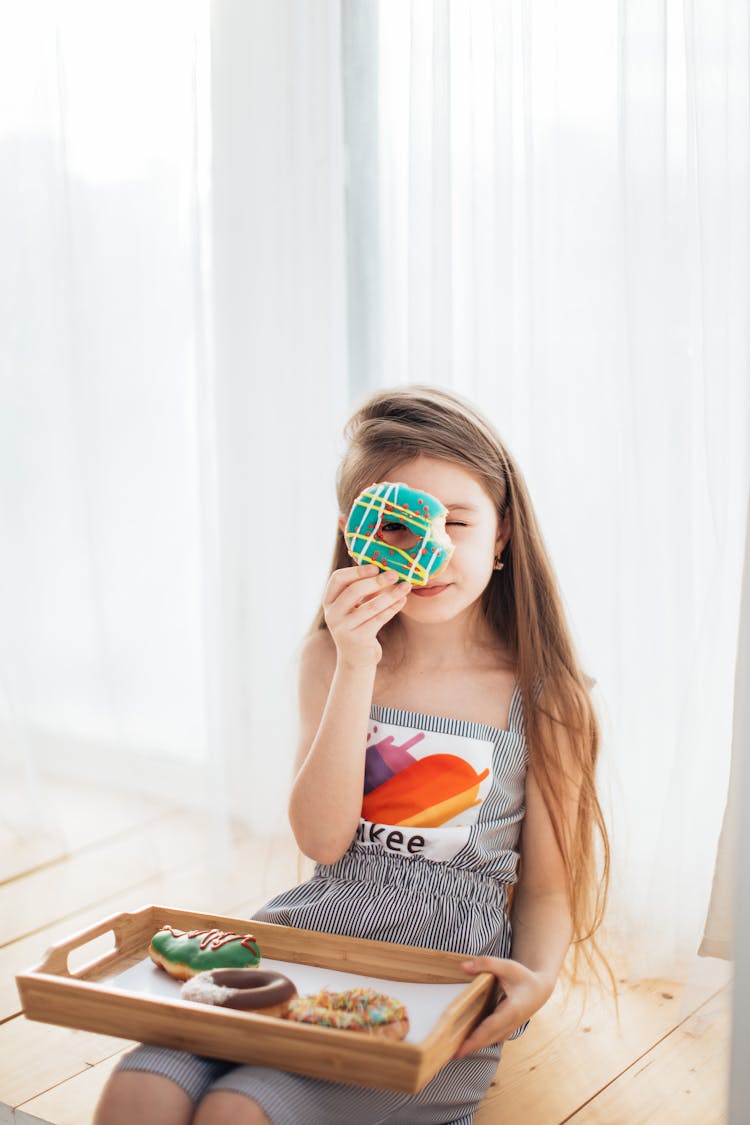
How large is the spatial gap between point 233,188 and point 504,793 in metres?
1.34

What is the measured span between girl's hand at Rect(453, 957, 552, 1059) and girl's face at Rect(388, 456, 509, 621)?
433mm

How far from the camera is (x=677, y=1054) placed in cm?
154

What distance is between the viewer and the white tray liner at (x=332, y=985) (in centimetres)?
119

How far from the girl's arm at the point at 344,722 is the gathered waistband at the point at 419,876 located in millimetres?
26

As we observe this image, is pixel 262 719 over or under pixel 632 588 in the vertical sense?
under

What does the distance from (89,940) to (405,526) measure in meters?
0.59

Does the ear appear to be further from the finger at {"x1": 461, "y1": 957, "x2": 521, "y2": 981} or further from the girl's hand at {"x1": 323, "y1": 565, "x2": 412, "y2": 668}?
the finger at {"x1": 461, "y1": 957, "x2": 521, "y2": 981}

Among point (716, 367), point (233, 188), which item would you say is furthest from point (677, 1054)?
point (233, 188)

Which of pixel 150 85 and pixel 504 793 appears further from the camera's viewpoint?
pixel 150 85

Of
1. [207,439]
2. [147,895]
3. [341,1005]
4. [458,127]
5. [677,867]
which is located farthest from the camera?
[207,439]

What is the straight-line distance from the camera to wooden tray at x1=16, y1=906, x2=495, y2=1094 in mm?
1025

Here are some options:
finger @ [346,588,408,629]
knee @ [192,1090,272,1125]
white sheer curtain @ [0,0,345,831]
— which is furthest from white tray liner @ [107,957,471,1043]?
white sheer curtain @ [0,0,345,831]

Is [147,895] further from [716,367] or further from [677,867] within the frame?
[716,367]

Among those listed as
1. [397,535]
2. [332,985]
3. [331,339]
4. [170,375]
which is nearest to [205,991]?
[332,985]
